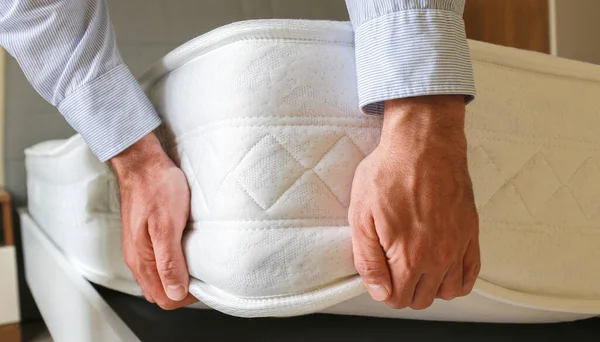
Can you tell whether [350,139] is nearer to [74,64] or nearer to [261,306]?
[261,306]

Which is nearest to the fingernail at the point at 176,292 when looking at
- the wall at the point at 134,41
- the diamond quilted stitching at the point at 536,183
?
the diamond quilted stitching at the point at 536,183

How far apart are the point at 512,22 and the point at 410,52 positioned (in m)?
1.66

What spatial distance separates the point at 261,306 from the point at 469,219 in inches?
7.8

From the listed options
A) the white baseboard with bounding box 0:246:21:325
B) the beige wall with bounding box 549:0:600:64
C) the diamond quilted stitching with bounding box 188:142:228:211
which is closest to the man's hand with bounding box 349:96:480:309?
the diamond quilted stitching with bounding box 188:142:228:211

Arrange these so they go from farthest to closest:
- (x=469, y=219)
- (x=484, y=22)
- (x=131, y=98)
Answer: (x=484, y=22), (x=131, y=98), (x=469, y=219)

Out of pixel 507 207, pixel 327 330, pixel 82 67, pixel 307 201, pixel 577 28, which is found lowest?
pixel 577 28

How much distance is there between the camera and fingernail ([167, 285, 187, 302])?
0.56 meters

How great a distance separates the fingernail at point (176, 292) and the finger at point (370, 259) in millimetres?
191

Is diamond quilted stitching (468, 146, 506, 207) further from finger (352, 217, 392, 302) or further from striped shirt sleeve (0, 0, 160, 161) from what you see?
striped shirt sleeve (0, 0, 160, 161)

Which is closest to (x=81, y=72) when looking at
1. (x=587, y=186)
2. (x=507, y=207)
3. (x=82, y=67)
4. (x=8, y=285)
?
(x=82, y=67)

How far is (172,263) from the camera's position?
0.55 m

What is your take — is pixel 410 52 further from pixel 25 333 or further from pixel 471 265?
pixel 25 333

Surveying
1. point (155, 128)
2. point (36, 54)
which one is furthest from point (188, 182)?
point (36, 54)

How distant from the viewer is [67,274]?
88cm
